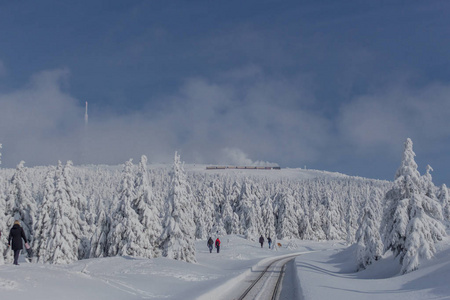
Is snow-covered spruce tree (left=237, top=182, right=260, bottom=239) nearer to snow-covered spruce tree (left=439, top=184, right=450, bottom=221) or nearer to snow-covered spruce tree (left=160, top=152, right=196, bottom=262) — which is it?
snow-covered spruce tree (left=439, top=184, right=450, bottom=221)

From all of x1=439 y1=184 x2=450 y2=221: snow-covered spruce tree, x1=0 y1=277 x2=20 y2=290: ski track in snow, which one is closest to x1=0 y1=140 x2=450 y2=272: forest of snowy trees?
x1=439 y1=184 x2=450 y2=221: snow-covered spruce tree

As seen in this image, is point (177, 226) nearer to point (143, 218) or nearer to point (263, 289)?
point (143, 218)

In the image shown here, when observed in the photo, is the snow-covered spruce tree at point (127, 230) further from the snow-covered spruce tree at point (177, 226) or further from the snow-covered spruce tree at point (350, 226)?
the snow-covered spruce tree at point (350, 226)

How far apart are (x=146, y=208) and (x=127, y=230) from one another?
308cm

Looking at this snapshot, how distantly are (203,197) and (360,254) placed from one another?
60781 mm

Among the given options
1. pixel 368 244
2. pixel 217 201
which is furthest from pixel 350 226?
pixel 368 244

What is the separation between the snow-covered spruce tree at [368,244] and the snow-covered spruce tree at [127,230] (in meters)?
21.1

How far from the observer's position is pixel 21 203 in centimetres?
4469

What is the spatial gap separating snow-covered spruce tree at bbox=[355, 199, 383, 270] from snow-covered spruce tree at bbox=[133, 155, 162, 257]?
807 inches

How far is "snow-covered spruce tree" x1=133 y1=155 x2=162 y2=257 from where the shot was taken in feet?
136

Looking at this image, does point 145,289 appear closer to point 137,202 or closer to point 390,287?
point 390,287

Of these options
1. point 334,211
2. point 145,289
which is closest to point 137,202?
point 145,289

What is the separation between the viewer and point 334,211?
106 m

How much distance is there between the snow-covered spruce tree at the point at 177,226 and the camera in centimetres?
3772
